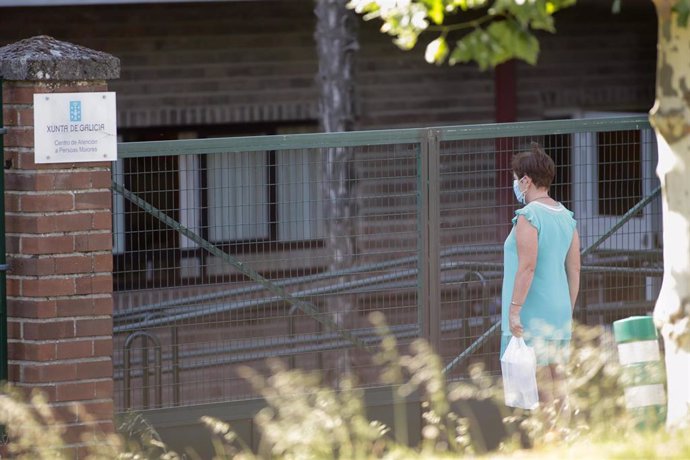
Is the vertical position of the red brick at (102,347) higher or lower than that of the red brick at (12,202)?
lower

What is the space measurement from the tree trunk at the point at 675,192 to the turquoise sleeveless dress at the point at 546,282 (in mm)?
679

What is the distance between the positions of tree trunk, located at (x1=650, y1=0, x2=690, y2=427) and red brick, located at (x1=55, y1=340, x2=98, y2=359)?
2.56m

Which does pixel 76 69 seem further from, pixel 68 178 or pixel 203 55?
pixel 203 55

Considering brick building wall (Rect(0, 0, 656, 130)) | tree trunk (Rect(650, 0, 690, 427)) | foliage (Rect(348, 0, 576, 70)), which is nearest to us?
foliage (Rect(348, 0, 576, 70))

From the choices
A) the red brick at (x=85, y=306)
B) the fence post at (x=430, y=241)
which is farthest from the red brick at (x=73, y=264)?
the fence post at (x=430, y=241)

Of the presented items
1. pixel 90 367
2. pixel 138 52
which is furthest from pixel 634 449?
pixel 138 52

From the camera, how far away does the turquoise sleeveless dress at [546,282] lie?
23.1 feet

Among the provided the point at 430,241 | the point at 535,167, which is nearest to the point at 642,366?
the point at 535,167

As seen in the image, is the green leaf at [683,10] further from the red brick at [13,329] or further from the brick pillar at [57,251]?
the red brick at [13,329]

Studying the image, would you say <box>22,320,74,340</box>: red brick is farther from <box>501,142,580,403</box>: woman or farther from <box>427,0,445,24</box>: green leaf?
<box>427,0,445,24</box>: green leaf

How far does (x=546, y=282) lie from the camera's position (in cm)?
709

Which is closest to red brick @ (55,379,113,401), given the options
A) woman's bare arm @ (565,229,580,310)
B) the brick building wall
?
woman's bare arm @ (565,229,580,310)

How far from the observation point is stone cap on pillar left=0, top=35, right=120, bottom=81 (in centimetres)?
634

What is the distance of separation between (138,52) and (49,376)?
5.64m
